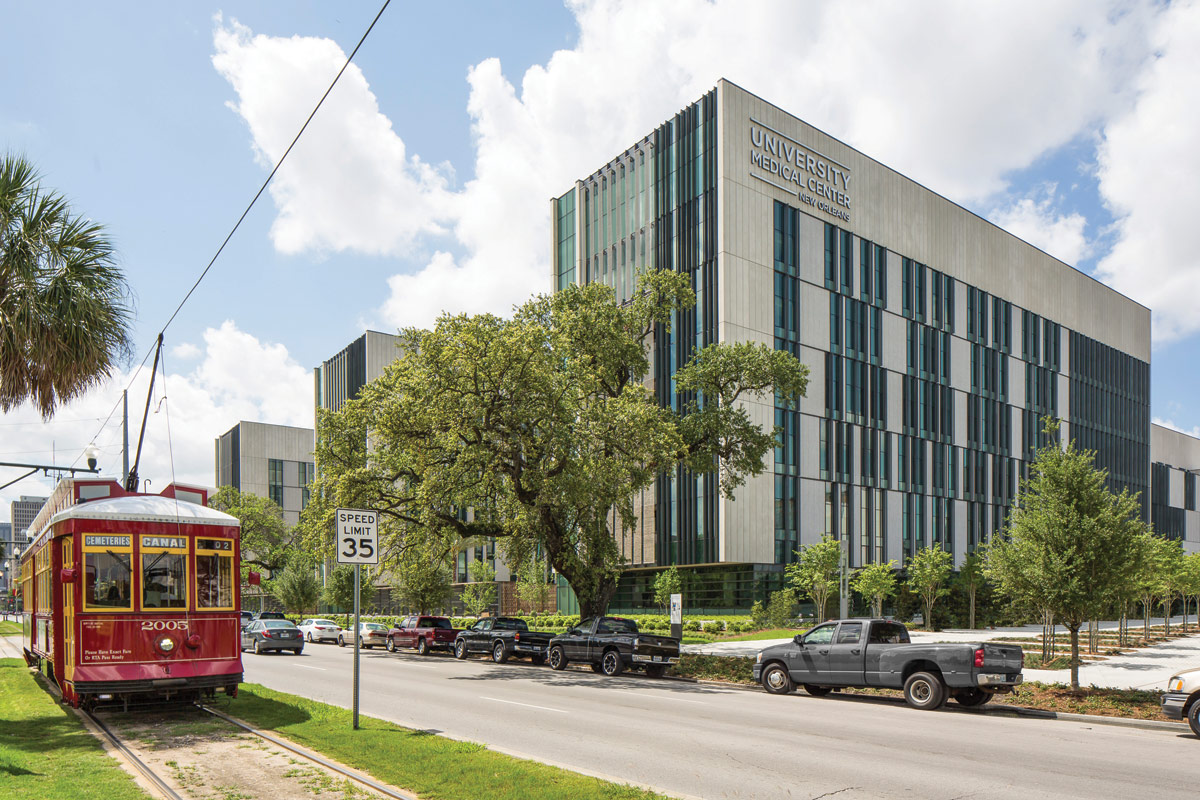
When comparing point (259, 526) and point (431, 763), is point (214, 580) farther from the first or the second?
point (259, 526)

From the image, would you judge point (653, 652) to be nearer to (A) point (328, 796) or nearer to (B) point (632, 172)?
(A) point (328, 796)

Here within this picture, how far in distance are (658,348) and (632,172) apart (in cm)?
1163

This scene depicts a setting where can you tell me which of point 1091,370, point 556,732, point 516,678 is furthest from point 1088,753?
point 1091,370

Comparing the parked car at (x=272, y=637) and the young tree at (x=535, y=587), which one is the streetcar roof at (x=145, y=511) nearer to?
the parked car at (x=272, y=637)

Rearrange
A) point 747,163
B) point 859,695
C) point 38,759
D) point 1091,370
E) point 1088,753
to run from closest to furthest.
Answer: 1. point 38,759
2. point 1088,753
3. point 859,695
4. point 747,163
5. point 1091,370

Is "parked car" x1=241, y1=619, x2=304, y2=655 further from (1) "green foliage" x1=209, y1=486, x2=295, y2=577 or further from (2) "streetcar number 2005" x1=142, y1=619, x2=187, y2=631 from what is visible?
(1) "green foliage" x1=209, y1=486, x2=295, y2=577

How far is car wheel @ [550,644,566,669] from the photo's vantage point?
1093 inches

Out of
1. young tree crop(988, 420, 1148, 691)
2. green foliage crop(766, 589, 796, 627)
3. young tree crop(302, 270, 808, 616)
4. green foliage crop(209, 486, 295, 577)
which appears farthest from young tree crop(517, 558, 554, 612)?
young tree crop(988, 420, 1148, 691)

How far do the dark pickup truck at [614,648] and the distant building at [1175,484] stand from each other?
82.5 meters

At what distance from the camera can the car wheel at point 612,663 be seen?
2592 cm

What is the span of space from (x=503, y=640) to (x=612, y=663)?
631 centimetres

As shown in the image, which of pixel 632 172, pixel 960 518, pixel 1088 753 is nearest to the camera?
pixel 1088 753

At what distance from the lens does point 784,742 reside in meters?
13.4

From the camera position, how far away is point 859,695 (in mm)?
21078
